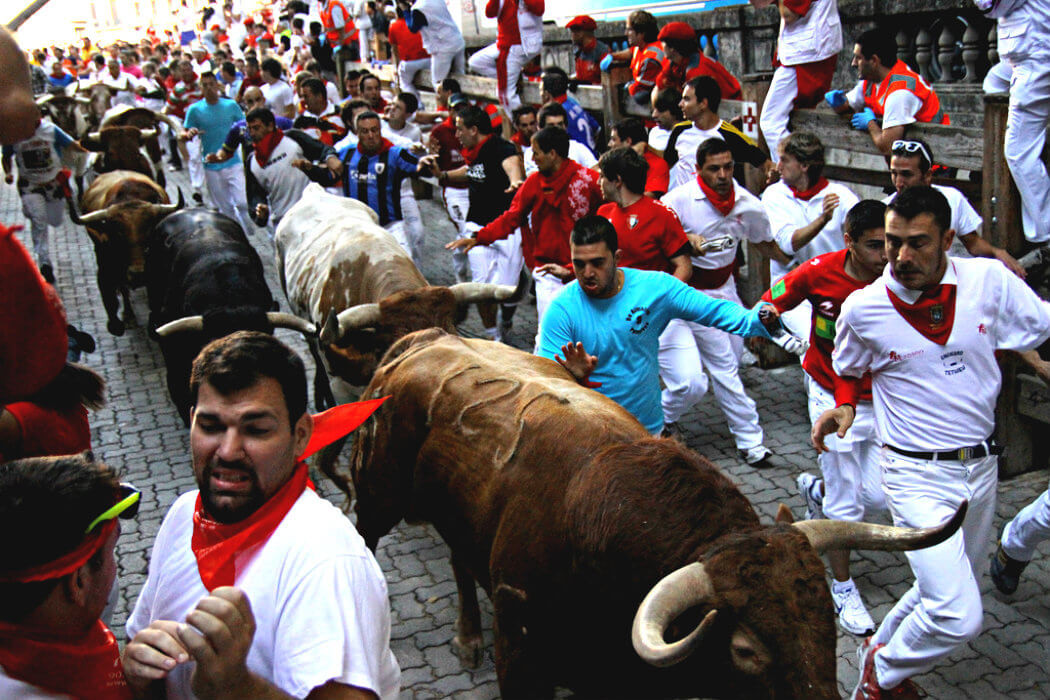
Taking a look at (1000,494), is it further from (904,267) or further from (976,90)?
(976,90)

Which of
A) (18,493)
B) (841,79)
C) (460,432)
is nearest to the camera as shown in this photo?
(18,493)

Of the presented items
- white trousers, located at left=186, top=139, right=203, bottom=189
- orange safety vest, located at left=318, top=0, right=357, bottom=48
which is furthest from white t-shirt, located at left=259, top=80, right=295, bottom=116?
orange safety vest, located at left=318, top=0, right=357, bottom=48

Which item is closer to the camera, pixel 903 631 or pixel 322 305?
pixel 903 631

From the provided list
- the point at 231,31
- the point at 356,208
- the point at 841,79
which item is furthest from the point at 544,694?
the point at 231,31

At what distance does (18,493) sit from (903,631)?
3780 mm

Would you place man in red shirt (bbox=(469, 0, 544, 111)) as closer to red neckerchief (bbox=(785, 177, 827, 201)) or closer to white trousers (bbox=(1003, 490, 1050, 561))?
red neckerchief (bbox=(785, 177, 827, 201))

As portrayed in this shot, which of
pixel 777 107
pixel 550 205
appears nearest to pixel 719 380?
pixel 550 205

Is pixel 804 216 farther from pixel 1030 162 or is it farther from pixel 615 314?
pixel 615 314

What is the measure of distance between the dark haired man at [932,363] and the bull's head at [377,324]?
3377mm

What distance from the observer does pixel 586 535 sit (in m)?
3.88

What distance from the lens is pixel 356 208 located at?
33.0ft

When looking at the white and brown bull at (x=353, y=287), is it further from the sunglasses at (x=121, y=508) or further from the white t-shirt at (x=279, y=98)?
the white t-shirt at (x=279, y=98)

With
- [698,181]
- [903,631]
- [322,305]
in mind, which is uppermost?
[698,181]

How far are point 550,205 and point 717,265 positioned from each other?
5.19 feet
